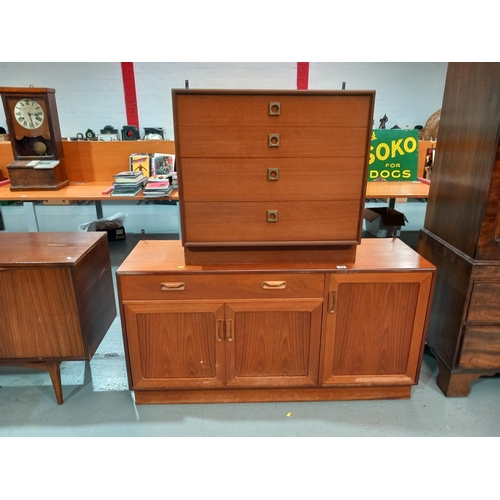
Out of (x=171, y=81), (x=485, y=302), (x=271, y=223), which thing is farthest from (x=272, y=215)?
(x=171, y=81)

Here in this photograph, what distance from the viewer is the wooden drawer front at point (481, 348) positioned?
1.57 meters

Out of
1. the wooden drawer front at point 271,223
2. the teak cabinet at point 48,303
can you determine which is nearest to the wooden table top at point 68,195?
the teak cabinet at point 48,303

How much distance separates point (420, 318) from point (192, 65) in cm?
511

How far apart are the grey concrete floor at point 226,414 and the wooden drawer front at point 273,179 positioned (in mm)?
946

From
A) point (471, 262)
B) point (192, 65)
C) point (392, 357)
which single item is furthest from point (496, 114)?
point (192, 65)

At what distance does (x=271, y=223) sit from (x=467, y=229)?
83 centimetres

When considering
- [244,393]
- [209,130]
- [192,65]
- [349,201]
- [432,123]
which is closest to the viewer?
[209,130]

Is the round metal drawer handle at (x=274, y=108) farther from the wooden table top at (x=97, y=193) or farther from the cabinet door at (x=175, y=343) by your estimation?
the wooden table top at (x=97, y=193)

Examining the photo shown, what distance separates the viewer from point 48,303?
151 cm

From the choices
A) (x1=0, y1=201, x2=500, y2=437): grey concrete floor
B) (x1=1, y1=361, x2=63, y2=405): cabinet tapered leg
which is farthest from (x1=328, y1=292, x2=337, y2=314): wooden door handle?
(x1=1, y1=361, x2=63, y2=405): cabinet tapered leg

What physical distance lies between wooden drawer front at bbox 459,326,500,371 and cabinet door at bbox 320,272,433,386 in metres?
→ 0.21

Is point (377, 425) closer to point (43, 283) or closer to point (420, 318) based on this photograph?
point (420, 318)

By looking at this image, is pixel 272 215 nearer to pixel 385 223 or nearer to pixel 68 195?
pixel 68 195

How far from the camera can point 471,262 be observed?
1484 millimetres
